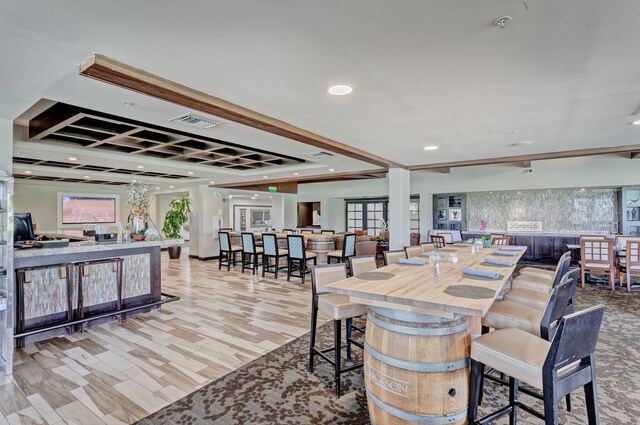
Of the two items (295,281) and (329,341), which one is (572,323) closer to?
(329,341)

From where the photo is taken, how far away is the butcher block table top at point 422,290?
160cm

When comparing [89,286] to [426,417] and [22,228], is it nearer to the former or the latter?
[22,228]

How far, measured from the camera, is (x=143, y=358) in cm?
299

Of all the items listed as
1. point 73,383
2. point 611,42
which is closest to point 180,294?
→ point 73,383

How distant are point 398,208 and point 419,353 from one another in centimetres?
526

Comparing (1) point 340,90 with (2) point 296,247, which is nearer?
(1) point 340,90

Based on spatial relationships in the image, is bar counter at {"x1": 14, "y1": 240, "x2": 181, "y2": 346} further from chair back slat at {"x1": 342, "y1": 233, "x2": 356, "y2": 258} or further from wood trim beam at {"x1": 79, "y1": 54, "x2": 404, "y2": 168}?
chair back slat at {"x1": 342, "y1": 233, "x2": 356, "y2": 258}

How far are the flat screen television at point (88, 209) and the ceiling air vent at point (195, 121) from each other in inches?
337

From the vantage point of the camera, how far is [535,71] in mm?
2338

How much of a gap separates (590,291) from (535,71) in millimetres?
4808

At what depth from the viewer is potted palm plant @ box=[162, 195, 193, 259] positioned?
28.8 feet

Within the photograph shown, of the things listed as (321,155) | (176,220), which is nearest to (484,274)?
(321,155)

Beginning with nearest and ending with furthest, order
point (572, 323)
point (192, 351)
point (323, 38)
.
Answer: point (572, 323), point (323, 38), point (192, 351)

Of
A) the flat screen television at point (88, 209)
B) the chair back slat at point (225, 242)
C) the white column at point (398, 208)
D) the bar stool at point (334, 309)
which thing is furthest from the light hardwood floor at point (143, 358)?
the flat screen television at point (88, 209)
